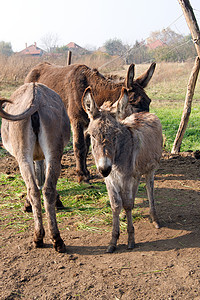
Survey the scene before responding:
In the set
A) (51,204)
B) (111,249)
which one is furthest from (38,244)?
(111,249)

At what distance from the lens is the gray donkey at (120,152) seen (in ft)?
10.1

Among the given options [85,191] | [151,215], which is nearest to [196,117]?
[85,191]

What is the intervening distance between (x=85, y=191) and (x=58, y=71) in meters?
2.81

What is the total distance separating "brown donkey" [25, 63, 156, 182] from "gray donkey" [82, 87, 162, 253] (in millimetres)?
1478

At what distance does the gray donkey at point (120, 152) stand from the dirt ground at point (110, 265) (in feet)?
0.84

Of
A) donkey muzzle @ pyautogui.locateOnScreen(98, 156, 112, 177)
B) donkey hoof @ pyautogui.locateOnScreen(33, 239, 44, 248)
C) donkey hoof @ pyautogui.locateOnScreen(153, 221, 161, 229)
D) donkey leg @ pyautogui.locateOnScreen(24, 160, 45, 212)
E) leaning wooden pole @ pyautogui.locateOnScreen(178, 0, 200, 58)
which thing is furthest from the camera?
leaning wooden pole @ pyautogui.locateOnScreen(178, 0, 200, 58)

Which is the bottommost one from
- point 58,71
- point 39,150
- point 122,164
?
point 122,164

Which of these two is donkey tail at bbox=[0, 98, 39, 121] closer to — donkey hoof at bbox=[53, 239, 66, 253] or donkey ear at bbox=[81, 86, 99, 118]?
donkey ear at bbox=[81, 86, 99, 118]

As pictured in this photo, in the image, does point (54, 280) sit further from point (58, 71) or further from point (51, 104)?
point (58, 71)

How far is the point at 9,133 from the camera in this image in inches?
145

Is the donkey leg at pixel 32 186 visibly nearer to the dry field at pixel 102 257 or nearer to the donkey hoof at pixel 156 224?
the dry field at pixel 102 257

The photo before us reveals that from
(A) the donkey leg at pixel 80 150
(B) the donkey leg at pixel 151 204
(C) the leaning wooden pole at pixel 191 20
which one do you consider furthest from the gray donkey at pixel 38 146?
(C) the leaning wooden pole at pixel 191 20

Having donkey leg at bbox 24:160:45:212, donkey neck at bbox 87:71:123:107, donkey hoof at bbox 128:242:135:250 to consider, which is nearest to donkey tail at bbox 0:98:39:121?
donkey leg at bbox 24:160:45:212

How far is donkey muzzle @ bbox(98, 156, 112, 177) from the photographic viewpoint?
2.89 meters
